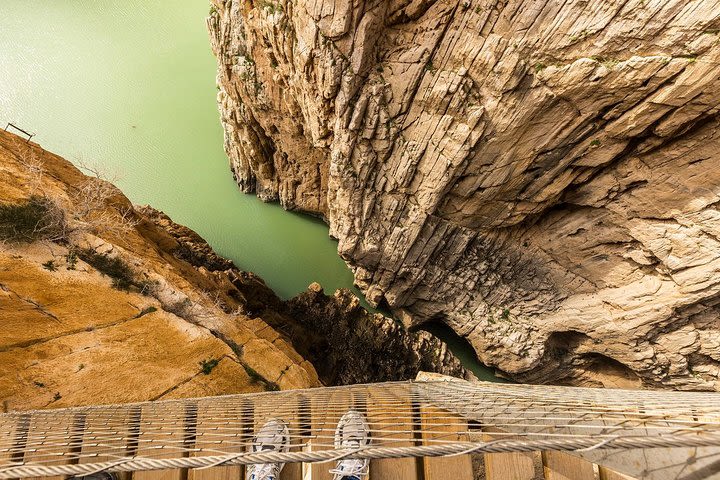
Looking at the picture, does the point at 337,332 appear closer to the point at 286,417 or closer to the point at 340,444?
the point at 286,417

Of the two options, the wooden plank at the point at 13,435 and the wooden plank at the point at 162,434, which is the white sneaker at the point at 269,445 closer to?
the wooden plank at the point at 162,434

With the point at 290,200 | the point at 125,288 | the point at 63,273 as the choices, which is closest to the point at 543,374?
the point at 290,200

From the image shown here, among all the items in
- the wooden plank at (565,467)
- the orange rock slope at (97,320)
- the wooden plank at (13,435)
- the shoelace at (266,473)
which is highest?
the orange rock slope at (97,320)

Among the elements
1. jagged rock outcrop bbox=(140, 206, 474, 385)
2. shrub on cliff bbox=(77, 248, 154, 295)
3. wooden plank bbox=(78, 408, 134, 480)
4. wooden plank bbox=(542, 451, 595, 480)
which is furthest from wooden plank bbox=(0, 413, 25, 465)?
jagged rock outcrop bbox=(140, 206, 474, 385)

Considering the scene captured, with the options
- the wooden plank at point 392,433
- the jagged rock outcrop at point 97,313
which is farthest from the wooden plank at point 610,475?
the jagged rock outcrop at point 97,313

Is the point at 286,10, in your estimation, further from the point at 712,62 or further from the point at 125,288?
the point at 712,62
